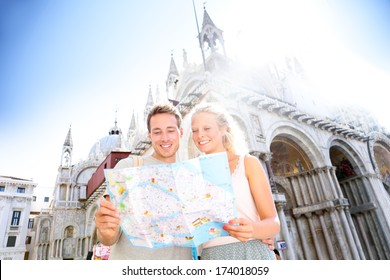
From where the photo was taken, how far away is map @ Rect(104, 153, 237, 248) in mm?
1582

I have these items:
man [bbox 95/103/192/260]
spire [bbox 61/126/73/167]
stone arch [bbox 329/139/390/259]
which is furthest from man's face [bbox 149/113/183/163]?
spire [bbox 61/126/73/167]

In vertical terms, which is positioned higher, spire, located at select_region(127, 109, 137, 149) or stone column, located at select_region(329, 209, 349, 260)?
spire, located at select_region(127, 109, 137, 149)

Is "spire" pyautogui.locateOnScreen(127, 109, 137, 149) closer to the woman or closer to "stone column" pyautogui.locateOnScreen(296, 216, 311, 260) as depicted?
"stone column" pyautogui.locateOnScreen(296, 216, 311, 260)

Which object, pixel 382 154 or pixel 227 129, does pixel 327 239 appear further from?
pixel 227 129

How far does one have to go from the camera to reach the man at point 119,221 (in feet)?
5.62

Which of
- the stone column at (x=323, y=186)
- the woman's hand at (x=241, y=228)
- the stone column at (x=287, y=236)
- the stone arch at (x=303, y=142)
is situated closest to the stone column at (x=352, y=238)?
the stone column at (x=323, y=186)

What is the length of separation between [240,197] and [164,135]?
825 mm

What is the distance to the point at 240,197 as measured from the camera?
6.17ft

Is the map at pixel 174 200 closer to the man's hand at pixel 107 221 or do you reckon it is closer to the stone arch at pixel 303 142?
the man's hand at pixel 107 221

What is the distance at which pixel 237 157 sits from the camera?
2.03m

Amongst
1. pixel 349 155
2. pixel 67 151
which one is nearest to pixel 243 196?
pixel 349 155

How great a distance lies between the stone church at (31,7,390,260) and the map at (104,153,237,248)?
6.48 m
